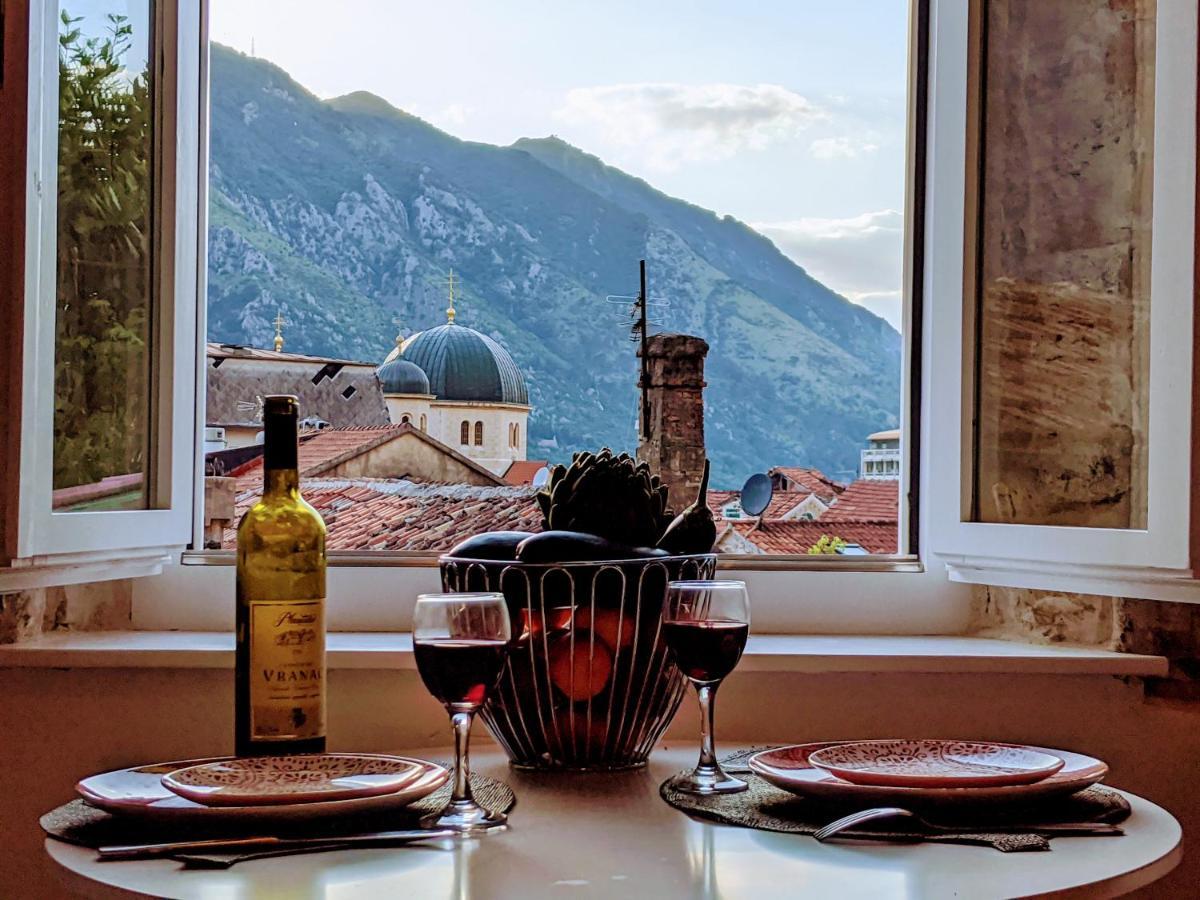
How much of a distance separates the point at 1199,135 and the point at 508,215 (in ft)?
3.09

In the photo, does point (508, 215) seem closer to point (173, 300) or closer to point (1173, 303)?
point (173, 300)

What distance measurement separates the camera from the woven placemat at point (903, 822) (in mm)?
899

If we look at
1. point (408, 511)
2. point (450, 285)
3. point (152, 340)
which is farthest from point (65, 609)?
point (450, 285)

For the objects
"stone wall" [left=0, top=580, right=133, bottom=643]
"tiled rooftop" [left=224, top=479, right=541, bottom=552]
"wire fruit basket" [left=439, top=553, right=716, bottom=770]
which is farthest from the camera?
"tiled rooftop" [left=224, top=479, right=541, bottom=552]

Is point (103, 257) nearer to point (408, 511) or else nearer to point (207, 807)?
point (408, 511)

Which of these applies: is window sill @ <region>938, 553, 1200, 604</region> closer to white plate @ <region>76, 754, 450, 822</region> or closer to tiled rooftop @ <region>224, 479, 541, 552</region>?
tiled rooftop @ <region>224, 479, 541, 552</region>

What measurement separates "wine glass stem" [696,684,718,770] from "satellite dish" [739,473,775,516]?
2.27 ft

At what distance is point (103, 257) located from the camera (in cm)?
149

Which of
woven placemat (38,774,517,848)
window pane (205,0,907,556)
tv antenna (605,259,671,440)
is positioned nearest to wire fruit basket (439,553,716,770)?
woven placemat (38,774,517,848)

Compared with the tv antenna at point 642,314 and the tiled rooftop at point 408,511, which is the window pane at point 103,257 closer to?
the tiled rooftop at point 408,511

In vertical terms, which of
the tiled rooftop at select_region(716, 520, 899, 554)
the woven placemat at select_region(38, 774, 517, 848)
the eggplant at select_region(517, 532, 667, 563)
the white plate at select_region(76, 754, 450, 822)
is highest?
the eggplant at select_region(517, 532, 667, 563)

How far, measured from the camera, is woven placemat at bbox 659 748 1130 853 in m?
0.90

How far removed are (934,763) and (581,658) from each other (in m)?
0.33

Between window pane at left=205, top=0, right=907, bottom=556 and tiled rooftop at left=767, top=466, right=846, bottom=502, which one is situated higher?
window pane at left=205, top=0, right=907, bottom=556
